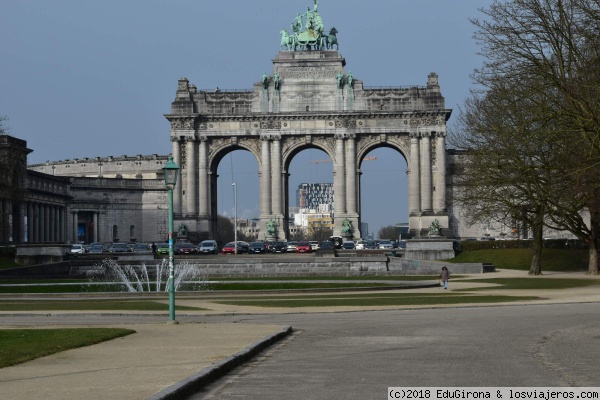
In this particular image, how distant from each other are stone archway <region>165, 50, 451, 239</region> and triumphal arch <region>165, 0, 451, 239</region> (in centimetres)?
13

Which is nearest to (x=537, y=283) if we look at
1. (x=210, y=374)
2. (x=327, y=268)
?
(x=327, y=268)

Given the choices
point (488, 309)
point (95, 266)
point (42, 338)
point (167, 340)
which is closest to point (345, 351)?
point (167, 340)

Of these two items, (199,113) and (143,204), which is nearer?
(199,113)

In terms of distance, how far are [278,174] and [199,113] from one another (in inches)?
495

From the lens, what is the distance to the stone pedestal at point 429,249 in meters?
95.3

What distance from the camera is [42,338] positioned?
85.3ft

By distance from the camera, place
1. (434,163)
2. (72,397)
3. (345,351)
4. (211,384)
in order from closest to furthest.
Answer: (72,397), (211,384), (345,351), (434,163)

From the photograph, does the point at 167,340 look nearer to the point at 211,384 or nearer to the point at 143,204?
the point at 211,384

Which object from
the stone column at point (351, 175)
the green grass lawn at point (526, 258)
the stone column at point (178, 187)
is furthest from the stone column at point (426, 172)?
the green grass lawn at point (526, 258)

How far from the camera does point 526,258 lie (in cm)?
8950

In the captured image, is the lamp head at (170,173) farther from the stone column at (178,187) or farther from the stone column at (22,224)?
the stone column at (178,187)

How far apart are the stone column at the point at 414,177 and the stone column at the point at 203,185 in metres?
25.6

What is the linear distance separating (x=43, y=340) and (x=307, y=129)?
119 meters

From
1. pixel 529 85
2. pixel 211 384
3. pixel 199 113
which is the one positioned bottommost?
→ pixel 211 384
